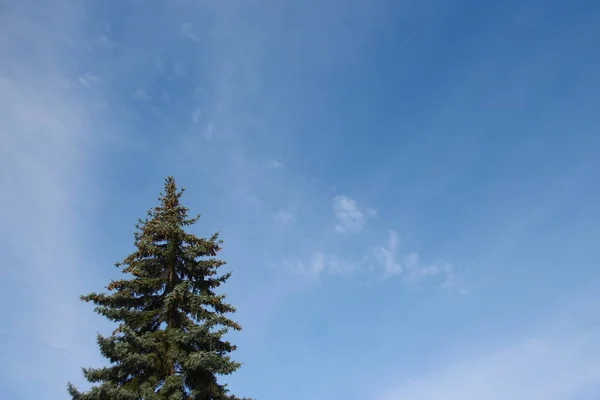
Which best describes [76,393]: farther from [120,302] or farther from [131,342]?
[120,302]

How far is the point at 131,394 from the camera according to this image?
49.5 feet

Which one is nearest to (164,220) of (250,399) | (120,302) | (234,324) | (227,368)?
(120,302)

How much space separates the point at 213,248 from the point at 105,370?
668cm

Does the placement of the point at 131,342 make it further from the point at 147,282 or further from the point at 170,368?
the point at 147,282

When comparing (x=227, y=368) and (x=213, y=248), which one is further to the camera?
(x=213, y=248)

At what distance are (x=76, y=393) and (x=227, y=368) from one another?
206 inches

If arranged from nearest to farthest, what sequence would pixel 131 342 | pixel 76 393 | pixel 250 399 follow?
pixel 76 393
pixel 131 342
pixel 250 399

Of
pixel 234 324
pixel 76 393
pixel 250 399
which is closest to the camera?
pixel 76 393

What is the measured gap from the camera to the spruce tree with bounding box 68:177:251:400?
631 inches

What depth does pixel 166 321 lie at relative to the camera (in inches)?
736

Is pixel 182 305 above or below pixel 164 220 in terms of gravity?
below

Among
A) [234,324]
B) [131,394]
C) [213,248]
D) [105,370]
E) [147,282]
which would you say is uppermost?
[213,248]

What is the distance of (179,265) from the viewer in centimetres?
→ 2017

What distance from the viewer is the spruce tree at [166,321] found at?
1603 centimetres
